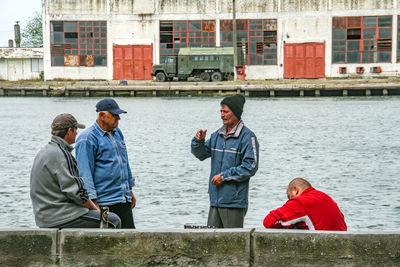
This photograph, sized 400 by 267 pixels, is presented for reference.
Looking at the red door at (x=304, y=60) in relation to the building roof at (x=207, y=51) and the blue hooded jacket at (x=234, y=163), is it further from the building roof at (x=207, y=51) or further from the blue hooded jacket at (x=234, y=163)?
the blue hooded jacket at (x=234, y=163)

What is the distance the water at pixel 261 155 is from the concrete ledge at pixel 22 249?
232 inches

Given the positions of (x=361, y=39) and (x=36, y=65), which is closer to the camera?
(x=361, y=39)

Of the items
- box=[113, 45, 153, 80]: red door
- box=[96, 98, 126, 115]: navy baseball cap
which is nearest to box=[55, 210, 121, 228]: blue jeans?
box=[96, 98, 126, 115]: navy baseball cap

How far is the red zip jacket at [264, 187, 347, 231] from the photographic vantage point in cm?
593

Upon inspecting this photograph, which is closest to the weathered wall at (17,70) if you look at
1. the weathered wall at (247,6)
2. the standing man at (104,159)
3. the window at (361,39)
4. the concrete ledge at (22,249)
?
the weathered wall at (247,6)

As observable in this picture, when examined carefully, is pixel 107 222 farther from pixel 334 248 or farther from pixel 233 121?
pixel 334 248

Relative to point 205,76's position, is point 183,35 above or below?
above

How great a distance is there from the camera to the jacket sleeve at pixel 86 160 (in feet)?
21.1

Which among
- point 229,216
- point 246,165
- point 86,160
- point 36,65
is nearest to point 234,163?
point 246,165

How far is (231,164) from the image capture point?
6.56 metres

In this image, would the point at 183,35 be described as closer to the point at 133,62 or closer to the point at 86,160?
the point at 133,62

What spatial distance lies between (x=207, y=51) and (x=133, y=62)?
6715mm

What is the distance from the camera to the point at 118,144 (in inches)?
265

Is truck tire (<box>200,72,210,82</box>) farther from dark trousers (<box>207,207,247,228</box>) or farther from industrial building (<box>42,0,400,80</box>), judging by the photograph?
dark trousers (<box>207,207,247,228</box>)
